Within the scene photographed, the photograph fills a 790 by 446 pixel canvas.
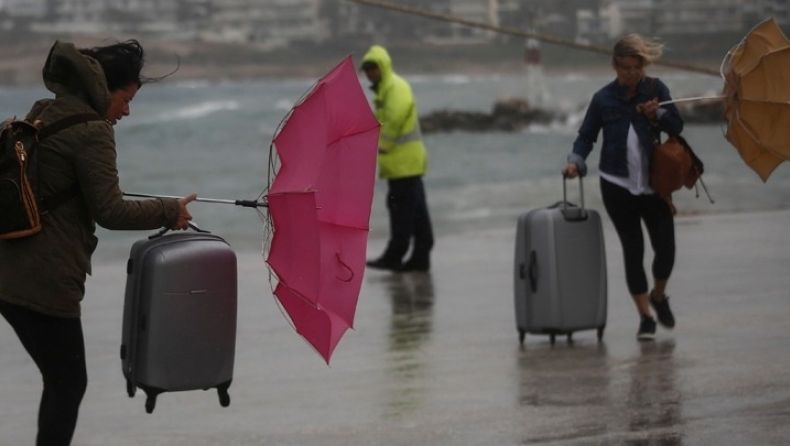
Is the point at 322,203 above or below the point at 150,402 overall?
above

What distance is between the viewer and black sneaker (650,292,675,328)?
9367mm

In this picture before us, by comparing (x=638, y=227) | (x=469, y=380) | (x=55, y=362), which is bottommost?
(x=469, y=380)

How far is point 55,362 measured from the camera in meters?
5.64

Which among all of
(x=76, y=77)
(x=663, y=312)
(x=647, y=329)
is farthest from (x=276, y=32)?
(x=76, y=77)

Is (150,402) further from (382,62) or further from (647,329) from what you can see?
(382,62)

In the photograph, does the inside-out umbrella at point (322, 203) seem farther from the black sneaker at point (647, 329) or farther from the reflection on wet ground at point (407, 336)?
the black sneaker at point (647, 329)

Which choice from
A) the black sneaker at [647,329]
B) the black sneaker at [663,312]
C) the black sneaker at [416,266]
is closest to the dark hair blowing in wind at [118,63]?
the black sneaker at [647,329]

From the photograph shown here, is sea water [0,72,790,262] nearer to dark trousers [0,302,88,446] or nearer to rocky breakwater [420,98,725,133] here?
rocky breakwater [420,98,725,133]

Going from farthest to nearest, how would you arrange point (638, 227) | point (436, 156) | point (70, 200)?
point (436, 156) < point (638, 227) < point (70, 200)

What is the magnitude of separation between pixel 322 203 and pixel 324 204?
0.02 metres

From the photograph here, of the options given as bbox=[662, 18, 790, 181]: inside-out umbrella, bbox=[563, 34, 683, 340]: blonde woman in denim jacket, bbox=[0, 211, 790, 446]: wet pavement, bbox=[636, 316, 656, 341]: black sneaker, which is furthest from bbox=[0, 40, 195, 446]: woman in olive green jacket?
bbox=[636, 316, 656, 341]: black sneaker

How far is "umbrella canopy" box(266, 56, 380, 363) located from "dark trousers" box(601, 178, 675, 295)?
2.87m

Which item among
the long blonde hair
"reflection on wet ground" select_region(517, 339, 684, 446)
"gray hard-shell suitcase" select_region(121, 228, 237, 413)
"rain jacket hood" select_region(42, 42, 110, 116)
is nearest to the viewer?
"rain jacket hood" select_region(42, 42, 110, 116)

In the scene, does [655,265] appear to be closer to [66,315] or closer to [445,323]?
[445,323]
